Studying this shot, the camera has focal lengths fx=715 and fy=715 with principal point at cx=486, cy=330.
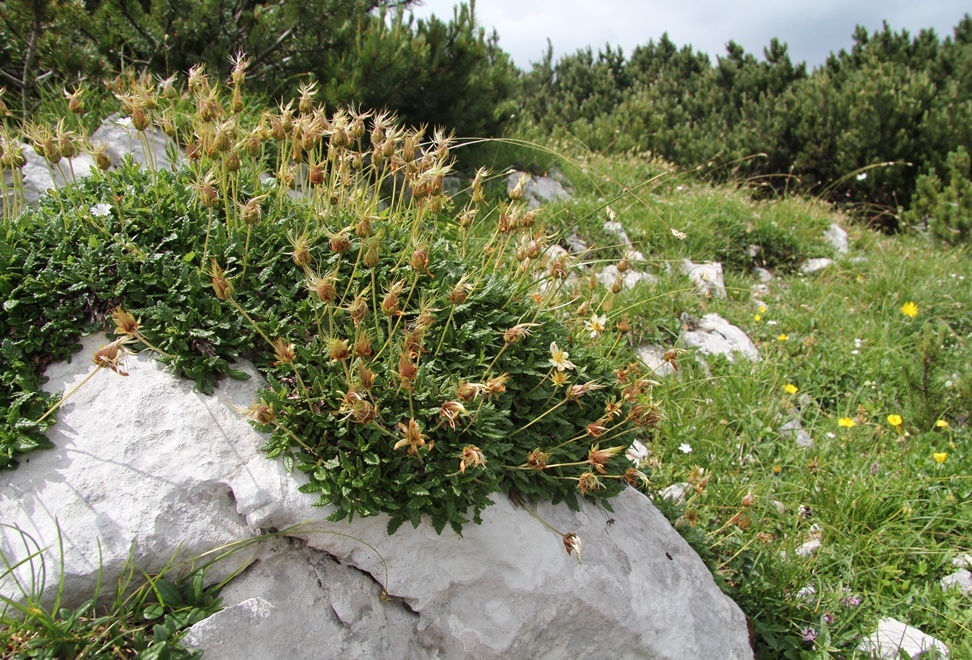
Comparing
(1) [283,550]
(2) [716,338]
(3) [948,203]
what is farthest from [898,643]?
(3) [948,203]

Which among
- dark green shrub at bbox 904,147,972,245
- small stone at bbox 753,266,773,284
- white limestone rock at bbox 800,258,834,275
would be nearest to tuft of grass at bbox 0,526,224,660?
small stone at bbox 753,266,773,284

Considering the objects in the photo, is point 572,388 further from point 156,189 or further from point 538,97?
point 538,97

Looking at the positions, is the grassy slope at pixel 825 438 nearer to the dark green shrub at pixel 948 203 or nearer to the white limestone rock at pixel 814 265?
the white limestone rock at pixel 814 265

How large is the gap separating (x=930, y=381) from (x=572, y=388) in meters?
3.26

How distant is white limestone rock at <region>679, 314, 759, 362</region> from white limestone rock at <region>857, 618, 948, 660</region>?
2061mm

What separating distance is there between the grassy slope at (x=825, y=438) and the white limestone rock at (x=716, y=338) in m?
0.10

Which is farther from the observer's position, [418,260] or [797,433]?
[797,433]

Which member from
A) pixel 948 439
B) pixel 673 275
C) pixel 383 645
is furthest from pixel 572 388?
pixel 673 275

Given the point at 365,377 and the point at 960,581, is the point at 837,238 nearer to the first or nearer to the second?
the point at 960,581

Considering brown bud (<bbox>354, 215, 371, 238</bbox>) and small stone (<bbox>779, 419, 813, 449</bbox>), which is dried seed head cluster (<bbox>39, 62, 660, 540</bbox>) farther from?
small stone (<bbox>779, 419, 813, 449</bbox>)

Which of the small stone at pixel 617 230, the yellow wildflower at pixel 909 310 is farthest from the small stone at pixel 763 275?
the small stone at pixel 617 230

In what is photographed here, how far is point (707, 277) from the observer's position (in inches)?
237

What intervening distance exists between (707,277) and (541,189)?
76.1 inches

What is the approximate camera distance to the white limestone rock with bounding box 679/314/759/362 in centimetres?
507
